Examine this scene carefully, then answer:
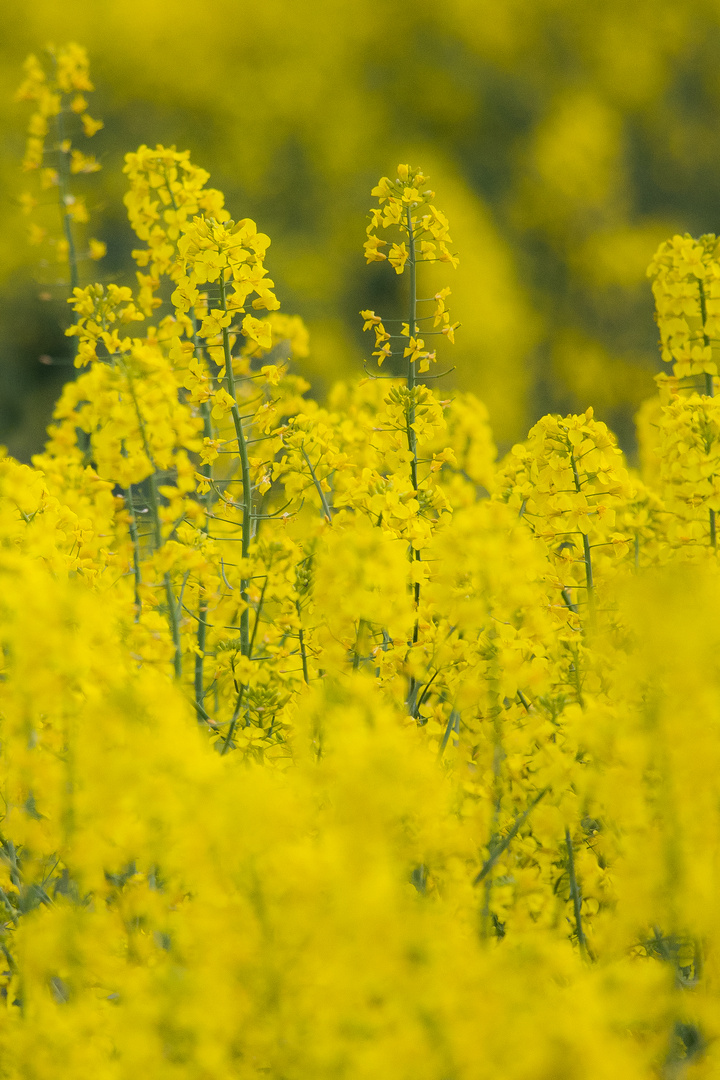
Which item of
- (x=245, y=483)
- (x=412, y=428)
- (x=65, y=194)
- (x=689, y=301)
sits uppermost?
(x=65, y=194)

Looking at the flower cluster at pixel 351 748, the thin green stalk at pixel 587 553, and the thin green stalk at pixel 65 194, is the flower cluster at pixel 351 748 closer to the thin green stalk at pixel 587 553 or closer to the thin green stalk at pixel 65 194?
the thin green stalk at pixel 587 553

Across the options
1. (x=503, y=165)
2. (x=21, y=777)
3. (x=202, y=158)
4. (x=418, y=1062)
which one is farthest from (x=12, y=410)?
(x=418, y=1062)

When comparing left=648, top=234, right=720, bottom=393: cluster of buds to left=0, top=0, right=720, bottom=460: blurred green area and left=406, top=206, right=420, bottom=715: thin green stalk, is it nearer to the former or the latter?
left=406, top=206, right=420, bottom=715: thin green stalk

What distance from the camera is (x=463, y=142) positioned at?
32.1ft

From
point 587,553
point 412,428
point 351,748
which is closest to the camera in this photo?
point 351,748

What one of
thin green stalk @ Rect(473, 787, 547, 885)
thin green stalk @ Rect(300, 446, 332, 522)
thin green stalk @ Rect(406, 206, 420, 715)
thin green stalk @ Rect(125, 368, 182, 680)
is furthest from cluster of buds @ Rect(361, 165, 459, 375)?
thin green stalk @ Rect(473, 787, 547, 885)

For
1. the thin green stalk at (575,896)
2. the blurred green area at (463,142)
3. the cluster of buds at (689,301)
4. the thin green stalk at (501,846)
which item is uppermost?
the blurred green area at (463,142)

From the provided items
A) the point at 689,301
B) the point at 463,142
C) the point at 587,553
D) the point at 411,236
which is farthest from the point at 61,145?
the point at 463,142

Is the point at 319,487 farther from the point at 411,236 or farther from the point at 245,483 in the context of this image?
the point at 411,236

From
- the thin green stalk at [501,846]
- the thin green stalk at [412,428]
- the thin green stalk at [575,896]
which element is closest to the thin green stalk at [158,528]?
the thin green stalk at [412,428]

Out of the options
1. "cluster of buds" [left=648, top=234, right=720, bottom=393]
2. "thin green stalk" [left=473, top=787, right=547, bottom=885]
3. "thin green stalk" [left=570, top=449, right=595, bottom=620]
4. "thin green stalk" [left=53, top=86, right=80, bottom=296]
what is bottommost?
"thin green stalk" [left=473, top=787, right=547, bottom=885]

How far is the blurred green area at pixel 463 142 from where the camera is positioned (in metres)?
8.60

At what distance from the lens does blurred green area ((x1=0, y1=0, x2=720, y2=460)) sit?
8.60 m

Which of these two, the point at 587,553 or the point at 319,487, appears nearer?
the point at 587,553
